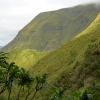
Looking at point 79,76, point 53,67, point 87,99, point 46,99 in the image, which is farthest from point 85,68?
point 87,99

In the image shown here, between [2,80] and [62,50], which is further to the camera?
[62,50]

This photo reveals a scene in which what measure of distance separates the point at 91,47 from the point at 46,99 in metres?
23.0

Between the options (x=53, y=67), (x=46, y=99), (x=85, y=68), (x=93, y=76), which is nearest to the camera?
(x=93, y=76)

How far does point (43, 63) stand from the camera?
125875mm

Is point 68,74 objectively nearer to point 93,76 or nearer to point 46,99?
point 46,99

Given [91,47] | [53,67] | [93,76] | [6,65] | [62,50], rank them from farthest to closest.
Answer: [62,50] < [53,67] < [91,47] < [93,76] < [6,65]

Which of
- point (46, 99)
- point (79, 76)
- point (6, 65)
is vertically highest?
point (6, 65)

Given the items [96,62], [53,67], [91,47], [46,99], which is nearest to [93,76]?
[96,62]

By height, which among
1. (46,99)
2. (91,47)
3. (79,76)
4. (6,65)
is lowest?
(46,99)

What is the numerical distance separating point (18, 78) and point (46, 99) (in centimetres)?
6129

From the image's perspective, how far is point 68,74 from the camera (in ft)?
258

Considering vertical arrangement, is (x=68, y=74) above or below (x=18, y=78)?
below

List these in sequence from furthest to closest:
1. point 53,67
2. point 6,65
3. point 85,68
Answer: point 53,67 < point 85,68 < point 6,65

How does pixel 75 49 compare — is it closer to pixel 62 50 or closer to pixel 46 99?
pixel 62 50
